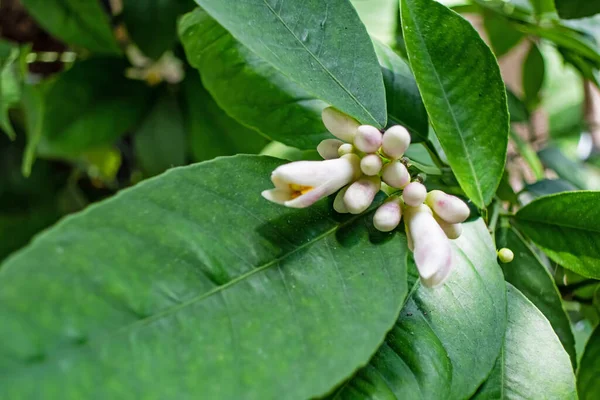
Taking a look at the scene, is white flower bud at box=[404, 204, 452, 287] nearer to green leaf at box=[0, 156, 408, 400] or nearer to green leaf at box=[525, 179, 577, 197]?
green leaf at box=[0, 156, 408, 400]

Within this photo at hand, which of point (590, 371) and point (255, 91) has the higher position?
point (255, 91)

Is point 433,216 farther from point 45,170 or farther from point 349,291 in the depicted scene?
point 45,170

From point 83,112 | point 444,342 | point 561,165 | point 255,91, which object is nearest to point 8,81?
point 83,112

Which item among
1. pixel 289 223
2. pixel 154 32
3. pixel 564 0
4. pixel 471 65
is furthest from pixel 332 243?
pixel 154 32

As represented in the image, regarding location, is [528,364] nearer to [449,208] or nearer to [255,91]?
[449,208]

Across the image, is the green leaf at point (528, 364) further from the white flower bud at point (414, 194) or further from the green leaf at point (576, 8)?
the green leaf at point (576, 8)

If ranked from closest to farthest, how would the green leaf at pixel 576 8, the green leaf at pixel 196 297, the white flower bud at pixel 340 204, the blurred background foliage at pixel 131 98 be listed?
the green leaf at pixel 196 297
the white flower bud at pixel 340 204
the green leaf at pixel 576 8
the blurred background foliage at pixel 131 98

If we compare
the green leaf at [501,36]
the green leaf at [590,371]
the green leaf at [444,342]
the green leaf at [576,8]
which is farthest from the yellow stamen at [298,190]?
the green leaf at [501,36]
